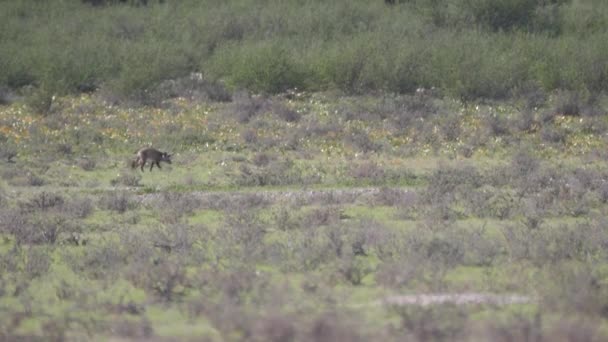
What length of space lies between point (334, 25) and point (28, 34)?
11682mm

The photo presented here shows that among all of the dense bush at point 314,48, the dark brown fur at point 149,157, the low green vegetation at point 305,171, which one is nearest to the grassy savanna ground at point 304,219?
the low green vegetation at point 305,171

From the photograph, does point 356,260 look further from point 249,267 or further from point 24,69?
point 24,69

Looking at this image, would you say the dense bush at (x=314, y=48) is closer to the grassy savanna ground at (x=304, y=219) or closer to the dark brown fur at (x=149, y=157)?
the grassy savanna ground at (x=304, y=219)

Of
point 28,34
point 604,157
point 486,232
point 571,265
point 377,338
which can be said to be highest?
point 377,338

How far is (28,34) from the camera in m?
39.5

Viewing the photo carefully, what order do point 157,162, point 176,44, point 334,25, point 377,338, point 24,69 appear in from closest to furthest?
1. point 377,338
2. point 157,162
3. point 24,69
4. point 176,44
5. point 334,25

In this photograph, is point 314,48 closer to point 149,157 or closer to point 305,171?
point 305,171

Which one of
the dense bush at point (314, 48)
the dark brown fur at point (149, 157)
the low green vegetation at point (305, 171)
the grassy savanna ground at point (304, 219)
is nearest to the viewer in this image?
the grassy savanna ground at point (304, 219)

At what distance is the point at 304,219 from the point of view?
15156 mm

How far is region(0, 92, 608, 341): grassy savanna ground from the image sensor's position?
9305 mm

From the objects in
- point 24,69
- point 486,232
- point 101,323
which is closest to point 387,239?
point 486,232

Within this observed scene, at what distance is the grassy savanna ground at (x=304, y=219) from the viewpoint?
9305 millimetres

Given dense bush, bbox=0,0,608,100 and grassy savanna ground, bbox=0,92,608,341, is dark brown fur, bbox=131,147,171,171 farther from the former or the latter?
dense bush, bbox=0,0,608,100

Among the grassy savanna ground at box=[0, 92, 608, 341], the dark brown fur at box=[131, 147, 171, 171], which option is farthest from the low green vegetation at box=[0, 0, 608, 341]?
the dark brown fur at box=[131, 147, 171, 171]
